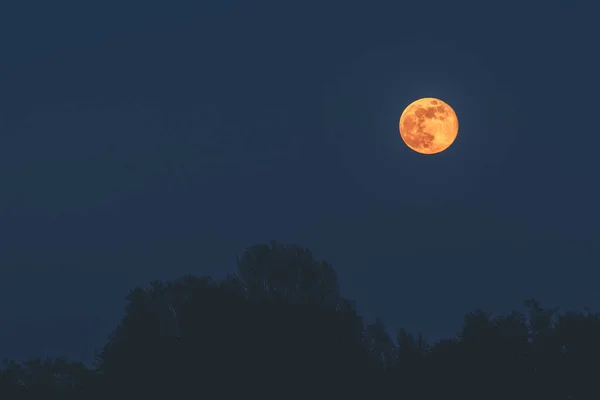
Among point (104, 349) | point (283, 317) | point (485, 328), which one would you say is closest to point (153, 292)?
point (104, 349)

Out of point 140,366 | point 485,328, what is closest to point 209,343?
point 140,366

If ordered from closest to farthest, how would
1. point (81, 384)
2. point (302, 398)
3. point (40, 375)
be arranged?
point (302, 398) < point (81, 384) < point (40, 375)

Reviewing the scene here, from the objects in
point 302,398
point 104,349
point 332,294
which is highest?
point 332,294

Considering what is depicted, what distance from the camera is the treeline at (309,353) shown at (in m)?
36.9

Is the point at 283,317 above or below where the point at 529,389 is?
above

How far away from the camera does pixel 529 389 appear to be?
3675cm

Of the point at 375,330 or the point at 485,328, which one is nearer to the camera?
the point at 485,328

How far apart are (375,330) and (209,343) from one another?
7.94 meters

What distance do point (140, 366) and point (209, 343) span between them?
289 centimetres

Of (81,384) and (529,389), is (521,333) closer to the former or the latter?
(529,389)

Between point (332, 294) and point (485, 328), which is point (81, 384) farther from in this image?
point (485, 328)

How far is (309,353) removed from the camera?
37656 millimetres

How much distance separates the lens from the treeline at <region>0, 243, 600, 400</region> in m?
36.9

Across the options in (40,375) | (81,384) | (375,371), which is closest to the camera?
(375,371)
